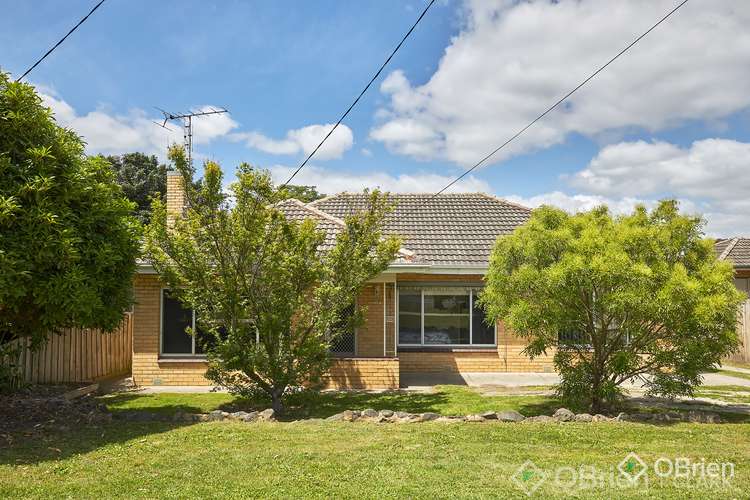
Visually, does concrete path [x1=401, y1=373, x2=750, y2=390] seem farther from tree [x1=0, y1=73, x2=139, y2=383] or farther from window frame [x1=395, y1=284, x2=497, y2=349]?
tree [x1=0, y1=73, x2=139, y2=383]

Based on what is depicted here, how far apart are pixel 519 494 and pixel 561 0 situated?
8.42 metres

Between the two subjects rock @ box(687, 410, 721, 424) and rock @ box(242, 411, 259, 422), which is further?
rock @ box(242, 411, 259, 422)

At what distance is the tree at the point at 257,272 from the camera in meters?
9.05

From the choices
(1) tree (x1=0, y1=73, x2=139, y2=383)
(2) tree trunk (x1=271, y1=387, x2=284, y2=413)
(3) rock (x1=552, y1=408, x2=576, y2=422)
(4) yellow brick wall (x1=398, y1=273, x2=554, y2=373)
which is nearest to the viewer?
(1) tree (x1=0, y1=73, x2=139, y2=383)

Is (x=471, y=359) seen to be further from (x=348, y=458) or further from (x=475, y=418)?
(x=348, y=458)

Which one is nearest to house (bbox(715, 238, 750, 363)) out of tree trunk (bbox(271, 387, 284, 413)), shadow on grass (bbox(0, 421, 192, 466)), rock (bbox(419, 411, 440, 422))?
rock (bbox(419, 411, 440, 422))

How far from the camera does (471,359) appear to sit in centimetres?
1454

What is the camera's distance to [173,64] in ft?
43.8

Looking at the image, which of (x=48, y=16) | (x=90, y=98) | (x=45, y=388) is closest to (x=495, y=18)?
(x=48, y=16)

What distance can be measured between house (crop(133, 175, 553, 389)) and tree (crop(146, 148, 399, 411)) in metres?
1.66

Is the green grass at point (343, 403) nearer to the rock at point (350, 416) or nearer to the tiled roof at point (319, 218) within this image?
the rock at point (350, 416)

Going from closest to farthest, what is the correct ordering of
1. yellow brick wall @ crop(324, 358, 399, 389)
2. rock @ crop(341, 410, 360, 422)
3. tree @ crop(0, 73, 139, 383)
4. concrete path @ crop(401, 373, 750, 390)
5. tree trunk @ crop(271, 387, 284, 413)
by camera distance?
tree @ crop(0, 73, 139, 383) < rock @ crop(341, 410, 360, 422) < tree trunk @ crop(271, 387, 284, 413) < yellow brick wall @ crop(324, 358, 399, 389) < concrete path @ crop(401, 373, 750, 390)

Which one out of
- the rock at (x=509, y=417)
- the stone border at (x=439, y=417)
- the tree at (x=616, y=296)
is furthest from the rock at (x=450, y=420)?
the tree at (x=616, y=296)

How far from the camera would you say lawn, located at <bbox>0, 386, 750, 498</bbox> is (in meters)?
5.51
